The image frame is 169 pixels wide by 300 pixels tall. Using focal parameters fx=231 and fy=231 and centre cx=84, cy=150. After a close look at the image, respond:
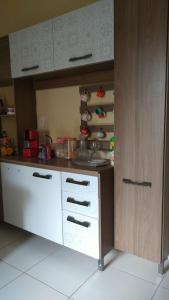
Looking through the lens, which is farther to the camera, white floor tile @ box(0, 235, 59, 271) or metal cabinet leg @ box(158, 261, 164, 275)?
white floor tile @ box(0, 235, 59, 271)

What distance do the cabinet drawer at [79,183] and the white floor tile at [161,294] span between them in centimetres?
78

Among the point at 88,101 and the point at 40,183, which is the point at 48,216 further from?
the point at 88,101

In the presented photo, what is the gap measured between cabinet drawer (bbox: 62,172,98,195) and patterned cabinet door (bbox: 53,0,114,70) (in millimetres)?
861

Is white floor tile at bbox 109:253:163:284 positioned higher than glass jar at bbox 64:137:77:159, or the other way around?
glass jar at bbox 64:137:77:159

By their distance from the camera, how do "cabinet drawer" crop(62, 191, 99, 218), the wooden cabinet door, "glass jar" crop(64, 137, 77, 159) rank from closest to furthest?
the wooden cabinet door, "cabinet drawer" crop(62, 191, 99, 218), "glass jar" crop(64, 137, 77, 159)

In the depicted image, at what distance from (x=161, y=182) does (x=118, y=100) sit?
642 mm

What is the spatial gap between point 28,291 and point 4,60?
209 centimetres

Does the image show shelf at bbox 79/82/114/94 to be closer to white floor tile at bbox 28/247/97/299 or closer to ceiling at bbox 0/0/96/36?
ceiling at bbox 0/0/96/36

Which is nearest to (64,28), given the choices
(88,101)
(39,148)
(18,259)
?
(88,101)

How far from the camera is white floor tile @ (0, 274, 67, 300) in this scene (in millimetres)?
1537

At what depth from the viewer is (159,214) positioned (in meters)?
1.58

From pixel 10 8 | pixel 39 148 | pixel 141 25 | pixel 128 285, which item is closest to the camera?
pixel 141 25

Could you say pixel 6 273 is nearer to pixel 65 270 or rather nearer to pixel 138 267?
pixel 65 270

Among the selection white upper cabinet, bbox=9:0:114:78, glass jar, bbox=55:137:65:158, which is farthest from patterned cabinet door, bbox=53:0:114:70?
glass jar, bbox=55:137:65:158
